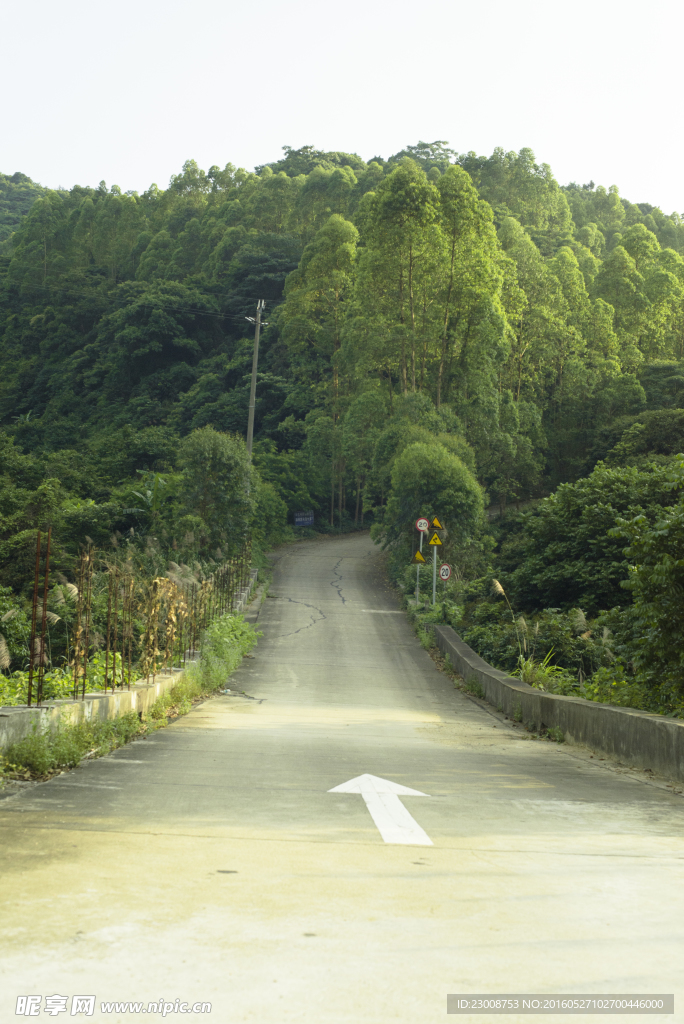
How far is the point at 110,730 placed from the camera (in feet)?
27.8

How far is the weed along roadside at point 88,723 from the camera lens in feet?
21.6

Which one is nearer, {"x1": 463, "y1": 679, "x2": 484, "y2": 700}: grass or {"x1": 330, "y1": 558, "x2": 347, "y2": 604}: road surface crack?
{"x1": 463, "y1": 679, "x2": 484, "y2": 700}: grass

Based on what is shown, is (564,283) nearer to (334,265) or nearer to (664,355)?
(664,355)

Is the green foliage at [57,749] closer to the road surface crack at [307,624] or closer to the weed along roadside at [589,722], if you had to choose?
the weed along roadside at [589,722]

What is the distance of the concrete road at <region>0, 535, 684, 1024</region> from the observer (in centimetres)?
301

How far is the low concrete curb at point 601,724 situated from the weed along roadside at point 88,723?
4.82 metres

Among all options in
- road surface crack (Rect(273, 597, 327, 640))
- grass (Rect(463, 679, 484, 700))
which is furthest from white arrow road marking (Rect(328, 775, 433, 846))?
road surface crack (Rect(273, 597, 327, 640))

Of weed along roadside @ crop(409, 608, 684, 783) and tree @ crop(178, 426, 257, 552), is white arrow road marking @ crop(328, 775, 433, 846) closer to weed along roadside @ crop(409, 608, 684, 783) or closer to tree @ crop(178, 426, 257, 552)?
weed along roadside @ crop(409, 608, 684, 783)

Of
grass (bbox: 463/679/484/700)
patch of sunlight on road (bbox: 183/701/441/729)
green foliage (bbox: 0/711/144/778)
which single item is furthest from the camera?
grass (bbox: 463/679/484/700)

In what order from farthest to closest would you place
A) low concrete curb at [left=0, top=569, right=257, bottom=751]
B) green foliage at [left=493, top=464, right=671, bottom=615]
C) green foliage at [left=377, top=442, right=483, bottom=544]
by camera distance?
green foliage at [left=377, top=442, right=483, bottom=544] → green foliage at [left=493, top=464, right=671, bottom=615] → low concrete curb at [left=0, top=569, right=257, bottom=751]

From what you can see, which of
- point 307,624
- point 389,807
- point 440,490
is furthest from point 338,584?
point 389,807

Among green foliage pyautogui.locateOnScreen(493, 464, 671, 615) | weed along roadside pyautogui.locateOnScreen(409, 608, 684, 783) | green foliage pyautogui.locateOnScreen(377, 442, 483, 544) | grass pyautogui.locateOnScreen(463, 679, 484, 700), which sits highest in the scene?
green foliage pyautogui.locateOnScreen(377, 442, 483, 544)

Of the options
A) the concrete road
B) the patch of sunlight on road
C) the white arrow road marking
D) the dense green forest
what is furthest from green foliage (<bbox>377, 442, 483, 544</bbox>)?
the white arrow road marking

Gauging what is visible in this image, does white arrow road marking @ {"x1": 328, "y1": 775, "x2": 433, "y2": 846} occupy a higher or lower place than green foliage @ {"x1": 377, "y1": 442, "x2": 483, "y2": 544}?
lower
